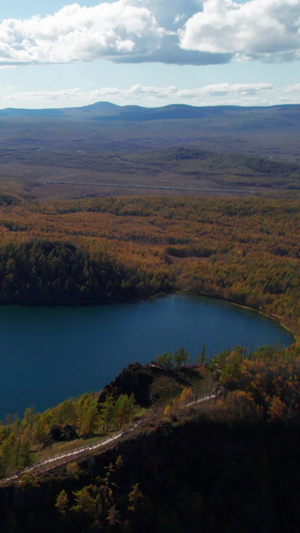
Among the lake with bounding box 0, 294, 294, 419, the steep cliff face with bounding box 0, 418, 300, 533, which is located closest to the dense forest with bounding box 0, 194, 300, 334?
the lake with bounding box 0, 294, 294, 419

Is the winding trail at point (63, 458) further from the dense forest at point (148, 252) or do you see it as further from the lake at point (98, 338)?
the dense forest at point (148, 252)

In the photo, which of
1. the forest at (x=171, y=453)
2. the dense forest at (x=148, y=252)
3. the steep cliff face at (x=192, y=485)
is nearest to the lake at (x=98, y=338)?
the dense forest at (x=148, y=252)

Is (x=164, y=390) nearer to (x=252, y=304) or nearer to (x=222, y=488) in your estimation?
(x=222, y=488)

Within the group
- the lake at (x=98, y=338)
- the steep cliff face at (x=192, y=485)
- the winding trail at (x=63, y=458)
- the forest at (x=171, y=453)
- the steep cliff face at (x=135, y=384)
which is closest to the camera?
the steep cliff face at (x=192, y=485)

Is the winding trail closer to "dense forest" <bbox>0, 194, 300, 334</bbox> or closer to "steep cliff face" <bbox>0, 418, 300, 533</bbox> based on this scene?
"steep cliff face" <bbox>0, 418, 300, 533</bbox>

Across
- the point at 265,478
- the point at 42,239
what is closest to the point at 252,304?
the point at 42,239

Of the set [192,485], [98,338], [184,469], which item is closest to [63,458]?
[184,469]
